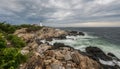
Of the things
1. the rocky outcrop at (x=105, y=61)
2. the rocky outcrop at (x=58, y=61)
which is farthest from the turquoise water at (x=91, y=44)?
the rocky outcrop at (x=58, y=61)

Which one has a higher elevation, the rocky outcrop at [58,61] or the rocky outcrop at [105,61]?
the rocky outcrop at [58,61]

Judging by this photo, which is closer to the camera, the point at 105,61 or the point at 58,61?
the point at 58,61

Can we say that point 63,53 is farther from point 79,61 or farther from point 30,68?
point 30,68

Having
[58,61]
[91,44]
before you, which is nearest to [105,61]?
[58,61]

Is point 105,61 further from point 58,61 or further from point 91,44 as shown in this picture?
point 91,44

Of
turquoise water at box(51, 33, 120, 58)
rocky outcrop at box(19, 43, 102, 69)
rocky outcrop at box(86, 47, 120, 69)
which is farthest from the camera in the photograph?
turquoise water at box(51, 33, 120, 58)

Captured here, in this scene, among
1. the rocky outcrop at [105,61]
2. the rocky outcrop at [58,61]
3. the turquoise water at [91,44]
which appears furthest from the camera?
the turquoise water at [91,44]

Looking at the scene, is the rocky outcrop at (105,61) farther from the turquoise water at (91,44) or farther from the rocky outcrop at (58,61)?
the turquoise water at (91,44)

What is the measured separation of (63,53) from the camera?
79.2 ft

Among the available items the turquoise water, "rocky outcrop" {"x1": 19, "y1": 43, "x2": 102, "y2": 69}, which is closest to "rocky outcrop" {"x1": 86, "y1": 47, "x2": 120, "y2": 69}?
"rocky outcrop" {"x1": 19, "y1": 43, "x2": 102, "y2": 69}

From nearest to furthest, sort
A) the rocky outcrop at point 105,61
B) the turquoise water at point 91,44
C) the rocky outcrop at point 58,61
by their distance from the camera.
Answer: the rocky outcrop at point 58,61, the rocky outcrop at point 105,61, the turquoise water at point 91,44

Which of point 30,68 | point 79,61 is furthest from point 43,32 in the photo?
point 30,68

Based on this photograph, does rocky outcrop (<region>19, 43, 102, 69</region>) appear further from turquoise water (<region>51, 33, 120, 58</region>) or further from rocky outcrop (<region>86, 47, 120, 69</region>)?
turquoise water (<region>51, 33, 120, 58</region>)

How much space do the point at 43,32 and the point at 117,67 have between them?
37.5 metres
